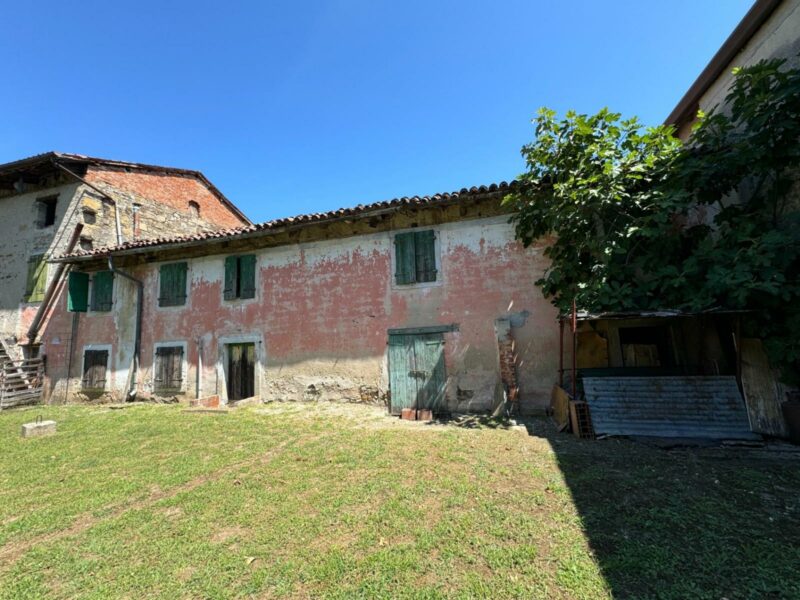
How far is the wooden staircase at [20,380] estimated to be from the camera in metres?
10.1

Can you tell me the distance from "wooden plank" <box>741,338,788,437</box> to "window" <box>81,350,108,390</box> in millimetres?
14363

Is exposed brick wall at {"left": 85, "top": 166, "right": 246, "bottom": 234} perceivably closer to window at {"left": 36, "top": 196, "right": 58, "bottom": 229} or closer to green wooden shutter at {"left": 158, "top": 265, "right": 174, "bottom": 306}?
window at {"left": 36, "top": 196, "right": 58, "bottom": 229}

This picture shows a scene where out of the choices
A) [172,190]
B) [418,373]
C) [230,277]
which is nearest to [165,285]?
[230,277]

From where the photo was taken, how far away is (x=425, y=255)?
8.00 m

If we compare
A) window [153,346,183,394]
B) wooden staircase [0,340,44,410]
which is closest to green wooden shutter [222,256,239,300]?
window [153,346,183,394]

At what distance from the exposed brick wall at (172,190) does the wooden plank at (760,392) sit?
681 inches

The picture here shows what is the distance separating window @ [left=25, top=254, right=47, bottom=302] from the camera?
11.7 meters

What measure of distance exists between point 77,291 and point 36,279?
9.31ft

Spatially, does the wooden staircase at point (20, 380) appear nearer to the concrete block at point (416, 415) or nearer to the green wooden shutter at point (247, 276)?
the green wooden shutter at point (247, 276)

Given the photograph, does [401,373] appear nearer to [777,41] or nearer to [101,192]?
[777,41]

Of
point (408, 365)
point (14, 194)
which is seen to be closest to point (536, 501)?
point (408, 365)

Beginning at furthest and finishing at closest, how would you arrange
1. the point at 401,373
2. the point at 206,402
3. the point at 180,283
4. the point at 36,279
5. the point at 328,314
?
the point at 36,279, the point at 180,283, the point at 206,402, the point at 328,314, the point at 401,373

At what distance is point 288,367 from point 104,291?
21.8ft

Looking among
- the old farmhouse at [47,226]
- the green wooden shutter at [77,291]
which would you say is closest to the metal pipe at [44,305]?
the old farmhouse at [47,226]
